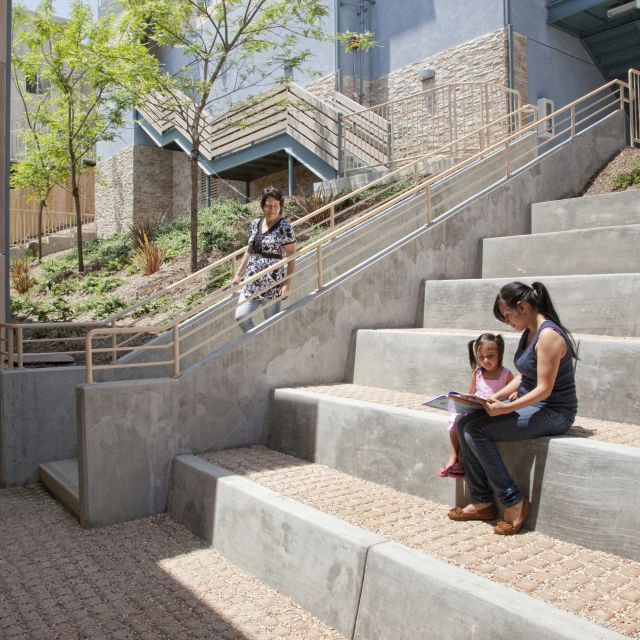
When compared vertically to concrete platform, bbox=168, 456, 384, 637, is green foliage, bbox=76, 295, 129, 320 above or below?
above

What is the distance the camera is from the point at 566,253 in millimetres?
6738

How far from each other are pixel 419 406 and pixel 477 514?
1.31m

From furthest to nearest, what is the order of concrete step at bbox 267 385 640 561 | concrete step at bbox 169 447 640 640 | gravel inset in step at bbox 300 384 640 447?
1. gravel inset in step at bbox 300 384 640 447
2. concrete step at bbox 267 385 640 561
3. concrete step at bbox 169 447 640 640

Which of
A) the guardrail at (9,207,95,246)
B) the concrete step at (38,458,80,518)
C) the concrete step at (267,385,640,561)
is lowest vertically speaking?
the concrete step at (38,458,80,518)

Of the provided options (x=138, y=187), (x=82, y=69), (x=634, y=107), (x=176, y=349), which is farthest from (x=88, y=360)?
(x=138, y=187)

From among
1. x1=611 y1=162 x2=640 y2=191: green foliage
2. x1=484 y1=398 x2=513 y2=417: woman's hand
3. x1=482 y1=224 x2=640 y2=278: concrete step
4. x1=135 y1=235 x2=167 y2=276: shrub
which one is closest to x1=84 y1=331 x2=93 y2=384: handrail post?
x1=484 y1=398 x2=513 y2=417: woman's hand

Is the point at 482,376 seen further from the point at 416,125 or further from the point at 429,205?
the point at 416,125

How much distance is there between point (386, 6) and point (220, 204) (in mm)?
5836

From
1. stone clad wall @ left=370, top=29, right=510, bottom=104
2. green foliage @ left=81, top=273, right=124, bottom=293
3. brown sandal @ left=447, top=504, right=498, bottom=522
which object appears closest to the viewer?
brown sandal @ left=447, top=504, right=498, bottom=522

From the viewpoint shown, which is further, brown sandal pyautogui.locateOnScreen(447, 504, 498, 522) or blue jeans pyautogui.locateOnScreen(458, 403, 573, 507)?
brown sandal pyautogui.locateOnScreen(447, 504, 498, 522)

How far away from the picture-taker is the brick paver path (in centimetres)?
341

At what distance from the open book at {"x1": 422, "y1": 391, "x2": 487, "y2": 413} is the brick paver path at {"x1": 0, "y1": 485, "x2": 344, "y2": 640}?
1.33m

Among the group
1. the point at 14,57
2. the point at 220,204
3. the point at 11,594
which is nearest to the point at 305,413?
the point at 11,594

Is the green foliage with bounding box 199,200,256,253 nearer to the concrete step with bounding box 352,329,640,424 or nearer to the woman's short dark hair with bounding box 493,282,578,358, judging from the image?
the concrete step with bounding box 352,329,640,424
